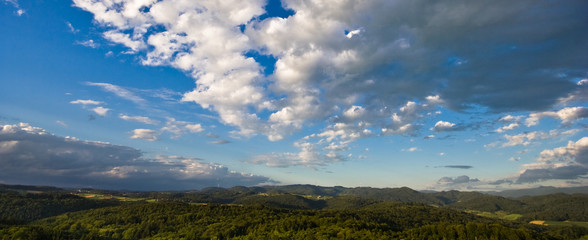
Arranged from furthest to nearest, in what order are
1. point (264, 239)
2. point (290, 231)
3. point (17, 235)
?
1. point (290, 231)
2. point (264, 239)
3. point (17, 235)

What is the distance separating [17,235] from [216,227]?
103800mm

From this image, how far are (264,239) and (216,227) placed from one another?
47.4m

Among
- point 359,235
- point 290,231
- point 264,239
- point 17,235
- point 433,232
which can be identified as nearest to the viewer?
point 17,235

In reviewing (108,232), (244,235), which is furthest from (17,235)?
(244,235)

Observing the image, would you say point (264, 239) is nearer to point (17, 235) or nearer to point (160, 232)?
point (160, 232)

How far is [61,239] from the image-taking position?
150 meters

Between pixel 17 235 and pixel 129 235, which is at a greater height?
pixel 17 235

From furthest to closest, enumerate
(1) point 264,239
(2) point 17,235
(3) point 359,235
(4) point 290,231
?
(4) point 290,231, (1) point 264,239, (3) point 359,235, (2) point 17,235

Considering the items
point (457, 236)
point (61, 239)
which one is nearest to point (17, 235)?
point (61, 239)

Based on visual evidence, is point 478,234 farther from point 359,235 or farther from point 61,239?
point 61,239

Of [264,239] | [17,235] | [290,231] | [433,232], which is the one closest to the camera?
[17,235]

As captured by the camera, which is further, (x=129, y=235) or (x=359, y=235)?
(x=129, y=235)

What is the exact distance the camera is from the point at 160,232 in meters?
199

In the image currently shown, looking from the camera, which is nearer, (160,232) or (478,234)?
(478,234)
